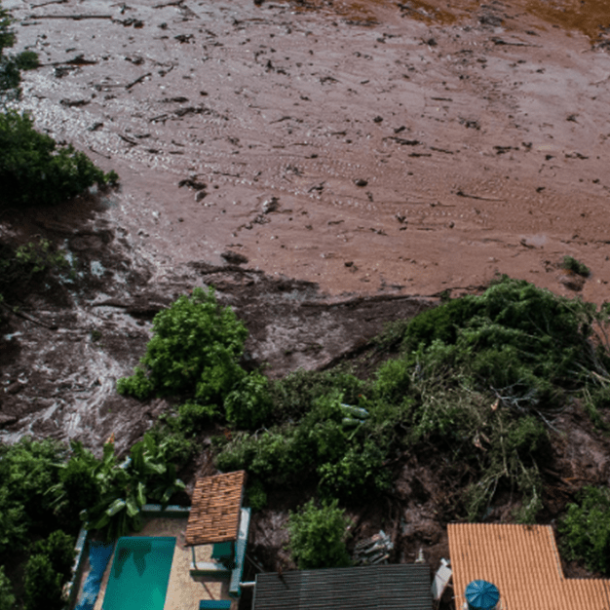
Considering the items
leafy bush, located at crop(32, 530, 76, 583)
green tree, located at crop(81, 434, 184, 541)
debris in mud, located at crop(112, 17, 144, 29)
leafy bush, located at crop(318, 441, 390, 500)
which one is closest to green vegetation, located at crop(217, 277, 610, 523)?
leafy bush, located at crop(318, 441, 390, 500)

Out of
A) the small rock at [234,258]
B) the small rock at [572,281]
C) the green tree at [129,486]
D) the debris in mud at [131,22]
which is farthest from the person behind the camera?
the debris in mud at [131,22]

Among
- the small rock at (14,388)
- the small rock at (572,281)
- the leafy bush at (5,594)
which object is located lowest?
the small rock at (14,388)

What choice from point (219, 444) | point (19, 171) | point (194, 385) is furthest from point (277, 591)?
point (19, 171)

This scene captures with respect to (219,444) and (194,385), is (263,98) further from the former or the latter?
(219,444)

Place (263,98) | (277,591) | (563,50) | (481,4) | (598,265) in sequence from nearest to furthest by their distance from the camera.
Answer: (277,591) < (598,265) < (263,98) < (563,50) < (481,4)

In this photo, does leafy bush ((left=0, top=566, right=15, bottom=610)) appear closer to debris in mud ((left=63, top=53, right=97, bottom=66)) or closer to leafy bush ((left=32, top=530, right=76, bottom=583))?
leafy bush ((left=32, top=530, right=76, bottom=583))

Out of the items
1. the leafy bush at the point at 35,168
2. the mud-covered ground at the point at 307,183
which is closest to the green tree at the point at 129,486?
the mud-covered ground at the point at 307,183

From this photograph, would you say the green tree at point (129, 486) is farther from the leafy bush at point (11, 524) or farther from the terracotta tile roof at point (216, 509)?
the leafy bush at point (11, 524)
